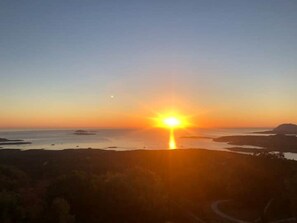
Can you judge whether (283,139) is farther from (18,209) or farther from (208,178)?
(18,209)

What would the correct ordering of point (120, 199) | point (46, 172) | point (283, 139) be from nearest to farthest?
point (120, 199), point (46, 172), point (283, 139)

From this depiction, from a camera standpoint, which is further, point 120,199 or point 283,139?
point 283,139

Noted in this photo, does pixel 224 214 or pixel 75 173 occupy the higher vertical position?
pixel 75 173

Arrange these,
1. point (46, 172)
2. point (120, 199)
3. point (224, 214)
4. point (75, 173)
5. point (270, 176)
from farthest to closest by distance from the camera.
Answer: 1. point (46, 172)
2. point (270, 176)
3. point (224, 214)
4. point (75, 173)
5. point (120, 199)

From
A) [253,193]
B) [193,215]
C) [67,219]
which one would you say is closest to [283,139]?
[253,193]

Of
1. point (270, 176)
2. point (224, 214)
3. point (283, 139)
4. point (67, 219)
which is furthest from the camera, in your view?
point (283, 139)

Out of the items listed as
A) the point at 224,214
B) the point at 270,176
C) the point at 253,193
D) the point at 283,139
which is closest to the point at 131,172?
the point at 224,214

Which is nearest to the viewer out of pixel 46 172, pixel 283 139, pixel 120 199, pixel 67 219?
pixel 67 219

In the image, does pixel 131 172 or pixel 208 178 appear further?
pixel 208 178

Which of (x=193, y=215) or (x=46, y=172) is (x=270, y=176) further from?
(x=46, y=172)
